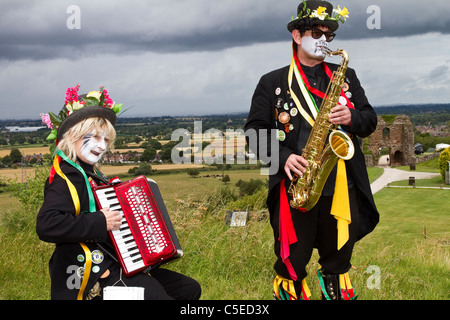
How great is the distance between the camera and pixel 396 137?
56.9m

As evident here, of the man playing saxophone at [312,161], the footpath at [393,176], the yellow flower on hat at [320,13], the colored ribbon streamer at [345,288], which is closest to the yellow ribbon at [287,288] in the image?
the man playing saxophone at [312,161]

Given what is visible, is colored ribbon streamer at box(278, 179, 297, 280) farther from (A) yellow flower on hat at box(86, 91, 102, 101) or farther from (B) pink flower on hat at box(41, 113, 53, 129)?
(B) pink flower on hat at box(41, 113, 53, 129)

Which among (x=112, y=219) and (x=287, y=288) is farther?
(x=287, y=288)

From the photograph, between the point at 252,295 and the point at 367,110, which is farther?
the point at 252,295

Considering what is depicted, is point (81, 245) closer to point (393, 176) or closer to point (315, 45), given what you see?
point (315, 45)

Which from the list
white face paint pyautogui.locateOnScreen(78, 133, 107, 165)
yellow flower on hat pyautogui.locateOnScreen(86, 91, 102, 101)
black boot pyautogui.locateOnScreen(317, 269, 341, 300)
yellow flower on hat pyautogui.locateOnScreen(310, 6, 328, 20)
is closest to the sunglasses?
yellow flower on hat pyautogui.locateOnScreen(310, 6, 328, 20)

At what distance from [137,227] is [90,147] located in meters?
0.69

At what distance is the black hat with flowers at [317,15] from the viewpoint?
3887 mm

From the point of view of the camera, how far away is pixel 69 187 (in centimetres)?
316

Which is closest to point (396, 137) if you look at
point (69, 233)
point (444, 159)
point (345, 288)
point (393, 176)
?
point (393, 176)

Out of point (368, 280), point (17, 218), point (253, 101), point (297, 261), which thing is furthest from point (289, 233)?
point (17, 218)
